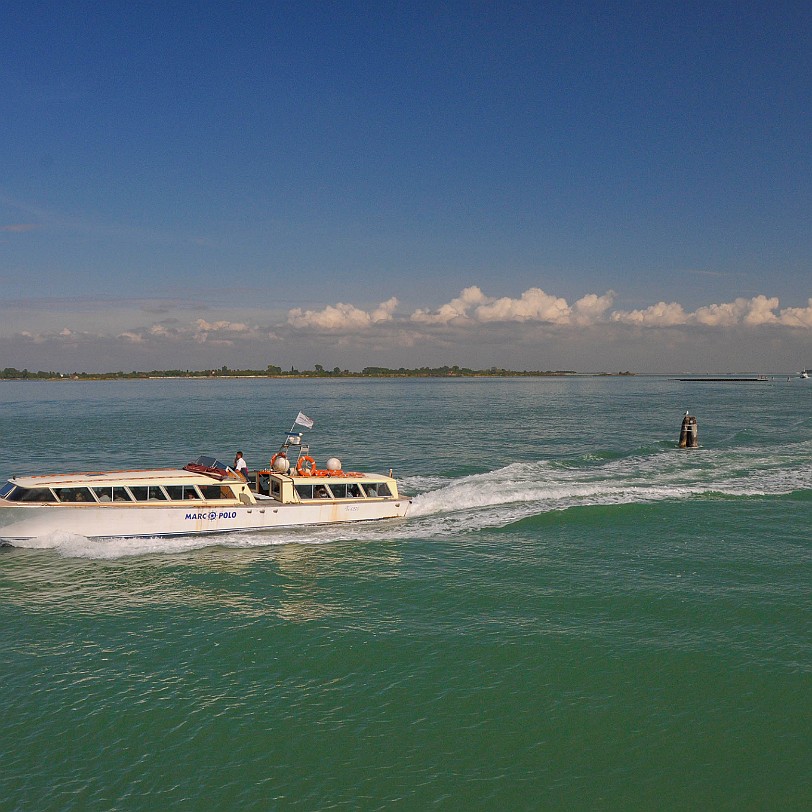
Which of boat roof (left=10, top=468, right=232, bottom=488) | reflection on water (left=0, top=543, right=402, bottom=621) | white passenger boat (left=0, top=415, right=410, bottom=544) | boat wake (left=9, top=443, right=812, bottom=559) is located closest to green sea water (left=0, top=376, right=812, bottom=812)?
reflection on water (left=0, top=543, right=402, bottom=621)

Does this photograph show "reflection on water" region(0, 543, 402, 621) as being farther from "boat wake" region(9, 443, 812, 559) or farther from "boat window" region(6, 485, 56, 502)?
"boat window" region(6, 485, 56, 502)

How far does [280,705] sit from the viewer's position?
15453 mm

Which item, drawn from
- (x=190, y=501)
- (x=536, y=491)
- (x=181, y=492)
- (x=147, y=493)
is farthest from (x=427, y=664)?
(x=536, y=491)

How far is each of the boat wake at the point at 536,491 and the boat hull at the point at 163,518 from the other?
325 mm

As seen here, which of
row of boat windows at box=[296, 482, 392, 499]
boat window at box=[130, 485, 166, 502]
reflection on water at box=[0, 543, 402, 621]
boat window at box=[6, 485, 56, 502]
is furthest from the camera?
row of boat windows at box=[296, 482, 392, 499]

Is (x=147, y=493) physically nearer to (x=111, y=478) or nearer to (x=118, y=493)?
(x=118, y=493)

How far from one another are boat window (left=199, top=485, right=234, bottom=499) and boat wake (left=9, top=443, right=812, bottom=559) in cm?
170

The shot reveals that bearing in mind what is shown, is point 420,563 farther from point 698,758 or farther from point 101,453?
point 101,453

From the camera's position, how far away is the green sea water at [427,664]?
42.6 feet

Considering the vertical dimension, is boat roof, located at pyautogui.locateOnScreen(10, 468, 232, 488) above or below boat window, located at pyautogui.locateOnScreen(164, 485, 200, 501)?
above

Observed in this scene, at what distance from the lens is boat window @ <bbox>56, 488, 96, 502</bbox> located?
89.6ft

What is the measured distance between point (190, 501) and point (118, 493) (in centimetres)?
287

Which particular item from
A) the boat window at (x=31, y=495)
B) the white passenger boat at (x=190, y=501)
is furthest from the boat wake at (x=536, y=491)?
the boat window at (x=31, y=495)

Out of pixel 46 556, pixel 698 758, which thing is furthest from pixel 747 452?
pixel 46 556
